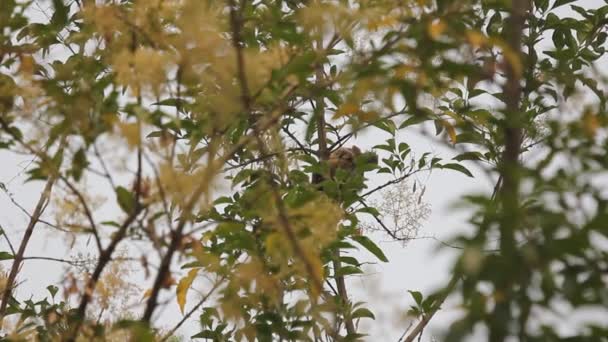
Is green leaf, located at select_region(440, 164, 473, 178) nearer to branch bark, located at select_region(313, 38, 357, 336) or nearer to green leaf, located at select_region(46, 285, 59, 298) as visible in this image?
branch bark, located at select_region(313, 38, 357, 336)

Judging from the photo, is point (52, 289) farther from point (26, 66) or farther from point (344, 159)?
point (26, 66)

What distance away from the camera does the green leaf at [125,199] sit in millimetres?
923

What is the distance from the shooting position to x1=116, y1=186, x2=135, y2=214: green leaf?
923 millimetres

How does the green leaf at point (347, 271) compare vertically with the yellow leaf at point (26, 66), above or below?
above

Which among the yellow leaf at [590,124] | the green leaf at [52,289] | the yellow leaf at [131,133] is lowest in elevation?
the yellow leaf at [590,124]

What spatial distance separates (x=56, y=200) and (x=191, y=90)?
208 millimetres

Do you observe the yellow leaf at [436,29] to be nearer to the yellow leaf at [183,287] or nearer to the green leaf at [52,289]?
the yellow leaf at [183,287]

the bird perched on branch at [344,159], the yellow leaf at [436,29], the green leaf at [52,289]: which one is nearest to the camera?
the yellow leaf at [436,29]

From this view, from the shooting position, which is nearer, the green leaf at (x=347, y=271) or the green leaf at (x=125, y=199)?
the green leaf at (x=125, y=199)

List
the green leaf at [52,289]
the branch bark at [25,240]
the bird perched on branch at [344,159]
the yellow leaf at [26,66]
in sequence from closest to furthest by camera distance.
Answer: the yellow leaf at [26,66]
the branch bark at [25,240]
the green leaf at [52,289]
the bird perched on branch at [344,159]

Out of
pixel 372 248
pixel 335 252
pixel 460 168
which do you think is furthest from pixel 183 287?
pixel 460 168

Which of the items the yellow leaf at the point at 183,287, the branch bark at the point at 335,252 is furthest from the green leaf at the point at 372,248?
the yellow leaf at the point at 183,287

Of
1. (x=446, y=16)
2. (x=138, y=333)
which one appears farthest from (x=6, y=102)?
(x=446, y=16)

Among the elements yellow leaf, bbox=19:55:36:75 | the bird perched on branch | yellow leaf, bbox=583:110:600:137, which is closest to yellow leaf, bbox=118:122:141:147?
yellow leaf, bbox=19:55:36:75
